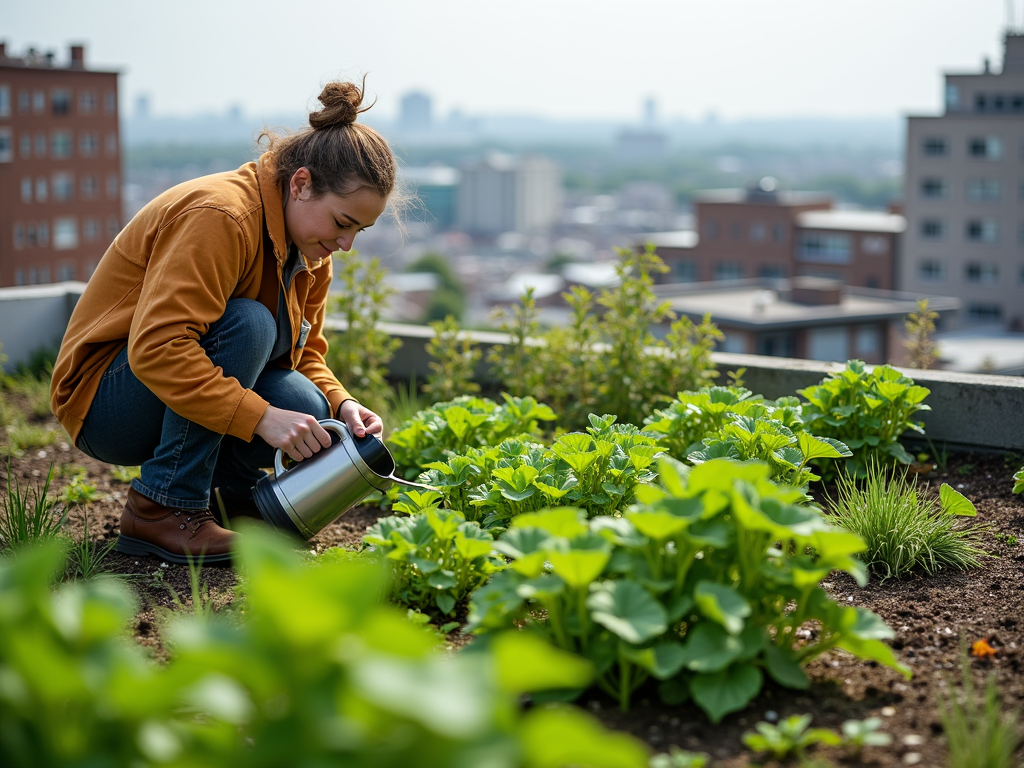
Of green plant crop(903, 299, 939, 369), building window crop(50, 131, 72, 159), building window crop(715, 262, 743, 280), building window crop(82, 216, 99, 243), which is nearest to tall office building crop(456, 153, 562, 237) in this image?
building window crop(715, 262, 743, 280)

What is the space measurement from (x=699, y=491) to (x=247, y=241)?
1495mm

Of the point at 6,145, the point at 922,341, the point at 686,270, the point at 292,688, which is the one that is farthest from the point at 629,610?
the point at 686,270

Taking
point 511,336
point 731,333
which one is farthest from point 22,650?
point 731,333

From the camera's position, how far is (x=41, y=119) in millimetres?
Answer: 45562

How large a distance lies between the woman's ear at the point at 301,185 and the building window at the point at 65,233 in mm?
49778

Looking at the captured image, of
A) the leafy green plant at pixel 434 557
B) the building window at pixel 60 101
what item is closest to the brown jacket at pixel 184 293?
the leafy green plant at pixel 434 557

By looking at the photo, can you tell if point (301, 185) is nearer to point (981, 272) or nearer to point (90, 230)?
point (90, 230)

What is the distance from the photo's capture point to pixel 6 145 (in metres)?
45.5

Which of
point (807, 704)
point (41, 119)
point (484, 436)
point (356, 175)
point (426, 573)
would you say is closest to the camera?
point (807, 704)

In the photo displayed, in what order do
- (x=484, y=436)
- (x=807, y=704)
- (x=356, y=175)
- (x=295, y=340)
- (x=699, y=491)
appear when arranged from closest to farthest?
(x=699, y=491)
(x=807, y=704)
(x=356, y=175)
(x=295, y=340)
(x=484, y=436)

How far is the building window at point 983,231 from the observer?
48.6 m

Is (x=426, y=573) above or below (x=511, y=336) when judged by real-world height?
below

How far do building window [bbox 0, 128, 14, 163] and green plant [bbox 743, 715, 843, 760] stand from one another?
2006 inches

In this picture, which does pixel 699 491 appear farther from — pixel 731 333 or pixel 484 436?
pixel 731 333
